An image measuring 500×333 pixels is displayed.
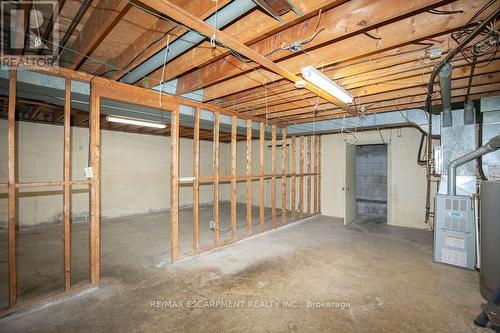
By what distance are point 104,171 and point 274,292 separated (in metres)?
5.88

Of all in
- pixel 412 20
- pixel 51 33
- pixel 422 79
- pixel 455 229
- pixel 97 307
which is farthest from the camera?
pixel 455 229

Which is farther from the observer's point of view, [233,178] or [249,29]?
[233,178]

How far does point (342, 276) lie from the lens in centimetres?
309

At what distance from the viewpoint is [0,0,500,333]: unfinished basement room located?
1.95 metres

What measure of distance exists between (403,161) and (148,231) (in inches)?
255

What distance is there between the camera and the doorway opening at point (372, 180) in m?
7.47

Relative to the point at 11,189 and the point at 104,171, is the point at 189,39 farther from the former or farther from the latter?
the point at 104,171

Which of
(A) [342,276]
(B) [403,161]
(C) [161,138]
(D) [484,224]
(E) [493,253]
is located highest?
(C) [161,138]

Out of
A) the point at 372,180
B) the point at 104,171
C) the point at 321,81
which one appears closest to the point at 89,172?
the point at 321,81

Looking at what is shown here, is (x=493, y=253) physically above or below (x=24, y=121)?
below

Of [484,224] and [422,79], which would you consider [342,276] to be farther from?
[422,79]

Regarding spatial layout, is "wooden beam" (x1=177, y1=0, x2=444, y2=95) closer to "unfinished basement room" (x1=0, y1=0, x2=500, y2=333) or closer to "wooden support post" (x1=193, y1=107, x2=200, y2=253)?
"unfinished basement room" (x1=0, y1=0, x2=500, y2=333)

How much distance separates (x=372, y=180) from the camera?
25.5 ft

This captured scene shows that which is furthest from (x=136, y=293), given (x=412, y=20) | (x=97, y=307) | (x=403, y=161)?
(x=403, y=161)
